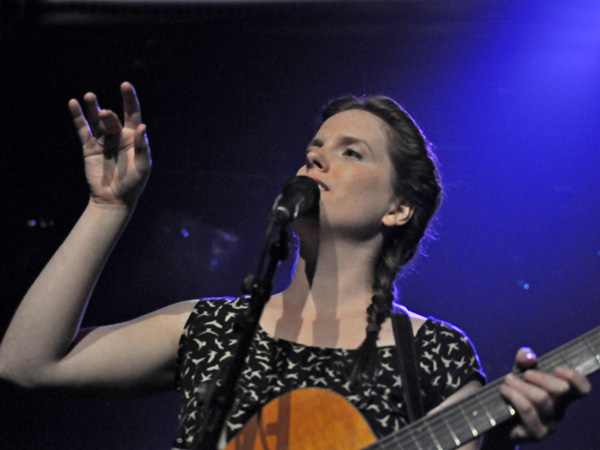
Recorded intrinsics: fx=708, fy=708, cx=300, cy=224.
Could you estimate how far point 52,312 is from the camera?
1979 millimetres

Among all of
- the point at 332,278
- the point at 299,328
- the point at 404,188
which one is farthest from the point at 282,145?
the point at 299,328

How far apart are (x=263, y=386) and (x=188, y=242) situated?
7.74 feet

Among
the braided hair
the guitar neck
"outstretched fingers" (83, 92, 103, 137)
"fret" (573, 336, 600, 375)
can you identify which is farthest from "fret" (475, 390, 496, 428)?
"outstretched fingers" (83, 92, 103, 137)

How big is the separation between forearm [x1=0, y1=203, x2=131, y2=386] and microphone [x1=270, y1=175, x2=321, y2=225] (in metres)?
0.58

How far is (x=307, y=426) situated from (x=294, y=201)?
0.61 m

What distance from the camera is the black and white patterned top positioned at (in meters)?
1.97

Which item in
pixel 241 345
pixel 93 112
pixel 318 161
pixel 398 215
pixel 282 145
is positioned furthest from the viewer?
pixel 282 145

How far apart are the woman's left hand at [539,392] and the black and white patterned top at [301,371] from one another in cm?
32

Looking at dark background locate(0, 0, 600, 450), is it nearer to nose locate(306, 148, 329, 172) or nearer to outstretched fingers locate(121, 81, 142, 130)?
nose locate(306, 148, 329, 172)

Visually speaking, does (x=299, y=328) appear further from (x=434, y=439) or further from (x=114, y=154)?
(x=114, y=154)

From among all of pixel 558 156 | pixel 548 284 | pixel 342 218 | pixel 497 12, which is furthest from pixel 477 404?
pixel 497 12

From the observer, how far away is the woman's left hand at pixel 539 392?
68.1 inches

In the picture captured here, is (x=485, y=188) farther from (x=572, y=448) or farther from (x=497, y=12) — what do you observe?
(x=572, y=448)

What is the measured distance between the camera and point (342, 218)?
225 cm
